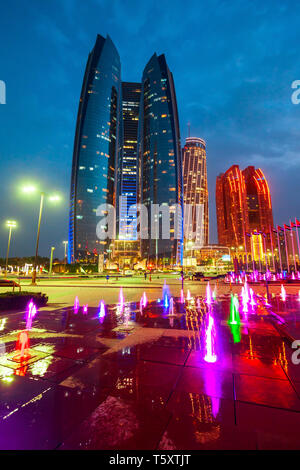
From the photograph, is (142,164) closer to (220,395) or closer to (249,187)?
(249,187)

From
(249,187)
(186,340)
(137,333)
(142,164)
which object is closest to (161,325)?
(137,333)

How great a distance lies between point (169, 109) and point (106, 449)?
188150 millimetres

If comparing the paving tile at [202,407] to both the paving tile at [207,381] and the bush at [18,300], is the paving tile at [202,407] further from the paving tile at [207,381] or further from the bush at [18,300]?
the bush at [18,300]

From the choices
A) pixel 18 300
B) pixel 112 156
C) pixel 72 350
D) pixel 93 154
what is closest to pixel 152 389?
pixel 72 350

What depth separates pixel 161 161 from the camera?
15712cm

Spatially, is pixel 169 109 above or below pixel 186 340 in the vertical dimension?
above

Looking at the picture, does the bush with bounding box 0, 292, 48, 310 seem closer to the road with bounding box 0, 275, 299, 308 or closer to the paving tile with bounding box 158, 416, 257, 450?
the road with bounding box 0, 275, 299, 308

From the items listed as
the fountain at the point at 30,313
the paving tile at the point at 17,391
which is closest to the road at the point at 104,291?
the fountain at the point at 30,313

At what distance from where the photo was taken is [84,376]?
3.54 m

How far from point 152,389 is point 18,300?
9690mm

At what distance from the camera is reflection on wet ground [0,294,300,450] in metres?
2.18

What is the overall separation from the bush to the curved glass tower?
446 feet

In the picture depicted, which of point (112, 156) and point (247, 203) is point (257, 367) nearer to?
point (112, 156)

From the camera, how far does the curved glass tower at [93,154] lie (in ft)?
471
